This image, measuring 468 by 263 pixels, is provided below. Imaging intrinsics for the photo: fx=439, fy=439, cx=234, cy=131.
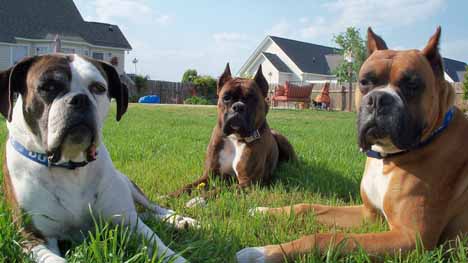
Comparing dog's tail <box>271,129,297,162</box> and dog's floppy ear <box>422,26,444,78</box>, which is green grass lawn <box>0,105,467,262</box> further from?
dog's floppy ear <box>422,26,444,78</box>

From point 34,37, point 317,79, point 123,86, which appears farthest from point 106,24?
point 123,86

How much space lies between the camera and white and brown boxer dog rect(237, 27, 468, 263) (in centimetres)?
240

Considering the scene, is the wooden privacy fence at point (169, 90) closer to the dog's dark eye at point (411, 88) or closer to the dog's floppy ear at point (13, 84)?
the dog's floppy ear at point (13, 84)

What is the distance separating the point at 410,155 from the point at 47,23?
35.1 m

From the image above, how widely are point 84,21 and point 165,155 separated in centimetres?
3342

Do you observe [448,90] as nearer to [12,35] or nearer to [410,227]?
[410,227]

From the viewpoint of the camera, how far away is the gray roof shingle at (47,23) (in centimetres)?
3177

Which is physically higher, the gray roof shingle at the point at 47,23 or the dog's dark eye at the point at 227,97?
the gray roof shingle at the point at 47,23

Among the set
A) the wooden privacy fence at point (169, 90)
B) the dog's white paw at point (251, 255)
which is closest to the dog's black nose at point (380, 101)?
the dog's white paw at point (251, 255)

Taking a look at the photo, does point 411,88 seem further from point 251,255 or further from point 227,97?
point 227,97

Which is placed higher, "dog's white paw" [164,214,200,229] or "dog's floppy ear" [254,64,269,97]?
"dog's floppy ear" [254,64,269,97]

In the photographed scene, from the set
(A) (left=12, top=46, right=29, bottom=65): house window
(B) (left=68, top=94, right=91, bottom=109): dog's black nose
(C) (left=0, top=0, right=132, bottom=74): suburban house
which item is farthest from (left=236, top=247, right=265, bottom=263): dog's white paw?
(A) (left=12, top=46, right=29, bottom=65): house window

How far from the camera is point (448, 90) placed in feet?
9.00

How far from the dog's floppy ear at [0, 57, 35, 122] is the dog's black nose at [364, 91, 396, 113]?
1.96 meters
